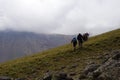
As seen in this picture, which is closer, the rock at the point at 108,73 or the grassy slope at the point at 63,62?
the rock at the point at 108,73

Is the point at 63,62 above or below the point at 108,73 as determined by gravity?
below

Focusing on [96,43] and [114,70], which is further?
[96,43]

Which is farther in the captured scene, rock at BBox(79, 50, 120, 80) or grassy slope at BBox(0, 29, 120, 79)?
grassy slope at BBox(0, 29, 120, 79)

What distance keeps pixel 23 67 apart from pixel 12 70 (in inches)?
79.7

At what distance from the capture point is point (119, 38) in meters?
76.2

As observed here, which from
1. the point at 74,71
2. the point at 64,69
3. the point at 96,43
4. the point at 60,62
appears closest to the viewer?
the point at 74,71

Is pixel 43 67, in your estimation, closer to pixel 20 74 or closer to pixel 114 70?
pixel 20 74

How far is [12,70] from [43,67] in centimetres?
614

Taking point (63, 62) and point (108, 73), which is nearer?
point (108, 73)

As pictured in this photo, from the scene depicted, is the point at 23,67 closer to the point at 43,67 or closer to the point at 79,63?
the point at 43,67

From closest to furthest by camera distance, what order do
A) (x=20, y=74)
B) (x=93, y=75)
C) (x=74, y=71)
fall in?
(x=93, y=75) → (x=74, y=71) → (x=20, y=74)

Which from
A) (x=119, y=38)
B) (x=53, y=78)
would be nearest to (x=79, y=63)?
(x=53, y=78)

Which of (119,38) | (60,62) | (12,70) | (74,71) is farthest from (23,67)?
(119,38)

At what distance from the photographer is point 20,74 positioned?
57188 mm
